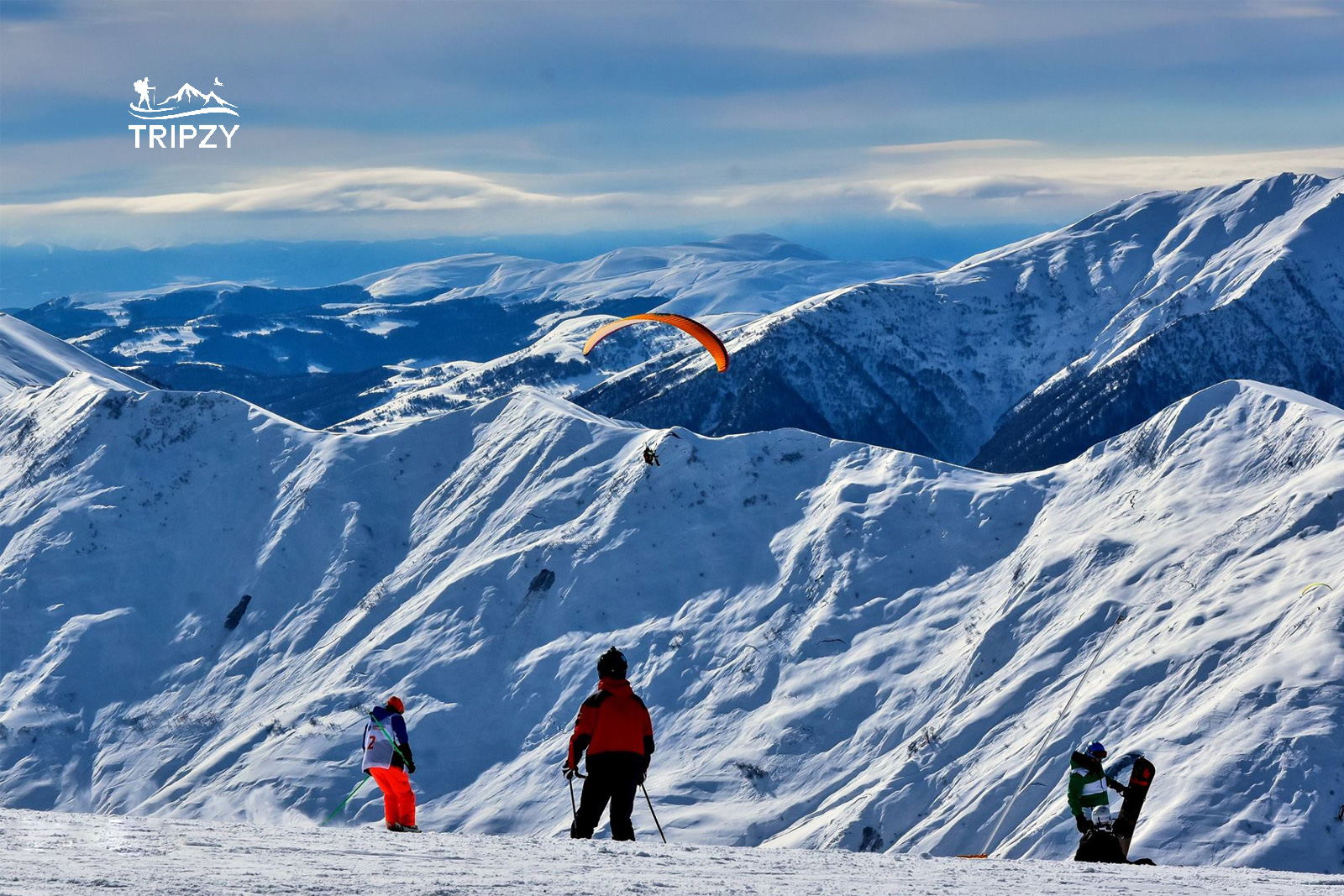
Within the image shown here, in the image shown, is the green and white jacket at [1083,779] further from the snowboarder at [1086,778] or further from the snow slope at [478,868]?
the snow slope at [478,868]

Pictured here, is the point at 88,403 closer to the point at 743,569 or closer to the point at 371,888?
the point at 743,569

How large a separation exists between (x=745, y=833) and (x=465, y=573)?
27.5 meters

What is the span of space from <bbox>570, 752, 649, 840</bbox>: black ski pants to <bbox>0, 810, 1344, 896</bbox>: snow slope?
0.60 meters

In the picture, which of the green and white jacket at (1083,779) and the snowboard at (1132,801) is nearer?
the snowboard at (1132,801)

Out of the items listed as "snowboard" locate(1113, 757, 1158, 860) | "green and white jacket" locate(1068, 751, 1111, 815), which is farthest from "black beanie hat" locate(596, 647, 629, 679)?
"snowboard" locate(1113, 757, 1158, 860)

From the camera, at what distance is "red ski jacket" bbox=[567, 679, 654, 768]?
18.5 metres

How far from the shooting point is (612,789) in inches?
740

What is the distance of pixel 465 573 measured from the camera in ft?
267

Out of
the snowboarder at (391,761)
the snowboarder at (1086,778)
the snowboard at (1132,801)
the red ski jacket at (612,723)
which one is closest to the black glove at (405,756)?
the snowboarder at (391,761)

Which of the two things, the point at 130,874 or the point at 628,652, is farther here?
the point at 628,652

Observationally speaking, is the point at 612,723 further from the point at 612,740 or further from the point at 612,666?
the point at 612,666

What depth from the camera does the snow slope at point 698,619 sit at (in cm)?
5528

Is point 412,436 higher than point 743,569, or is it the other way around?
point 412,436

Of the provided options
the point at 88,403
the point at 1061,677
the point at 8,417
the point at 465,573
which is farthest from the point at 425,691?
the point at 8,417
